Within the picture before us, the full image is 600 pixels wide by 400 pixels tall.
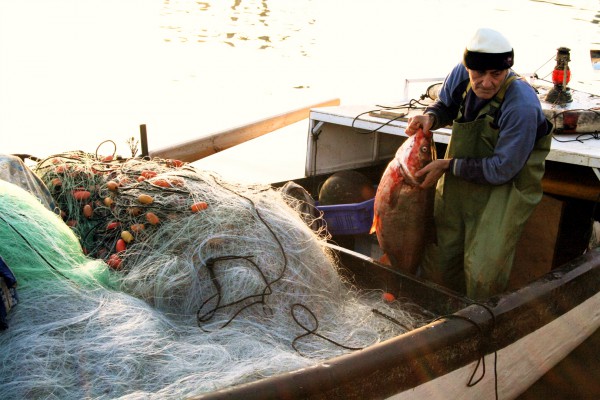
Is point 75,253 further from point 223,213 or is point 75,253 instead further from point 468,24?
point 468,24

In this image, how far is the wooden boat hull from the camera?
2.94 metres

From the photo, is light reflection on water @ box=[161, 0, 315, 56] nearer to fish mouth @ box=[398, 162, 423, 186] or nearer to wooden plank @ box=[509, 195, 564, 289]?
wooden plank @ box=[509, 195, 564, 289]

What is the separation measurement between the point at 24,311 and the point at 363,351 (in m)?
1.66

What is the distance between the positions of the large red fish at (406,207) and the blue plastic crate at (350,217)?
825 mm

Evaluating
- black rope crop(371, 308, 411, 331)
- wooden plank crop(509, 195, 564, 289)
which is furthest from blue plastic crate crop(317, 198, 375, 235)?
black rope crop(371, 308, 411, 331)

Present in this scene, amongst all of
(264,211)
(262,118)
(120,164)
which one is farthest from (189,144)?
(264,211)

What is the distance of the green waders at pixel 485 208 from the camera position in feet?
13.7

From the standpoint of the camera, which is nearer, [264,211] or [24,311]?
[24,311]

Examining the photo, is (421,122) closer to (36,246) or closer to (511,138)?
(511,138)

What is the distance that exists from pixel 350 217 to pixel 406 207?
3.76 feet

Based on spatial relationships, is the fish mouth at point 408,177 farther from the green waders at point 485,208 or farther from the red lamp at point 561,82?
the red lamp at point 561,82

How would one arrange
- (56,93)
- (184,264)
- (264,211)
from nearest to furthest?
(184,264), (264,211), (56,93)

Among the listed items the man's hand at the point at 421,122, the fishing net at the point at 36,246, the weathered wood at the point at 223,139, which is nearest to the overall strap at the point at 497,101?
the man's hand at the point at 421,122

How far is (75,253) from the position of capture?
370 centimetres
